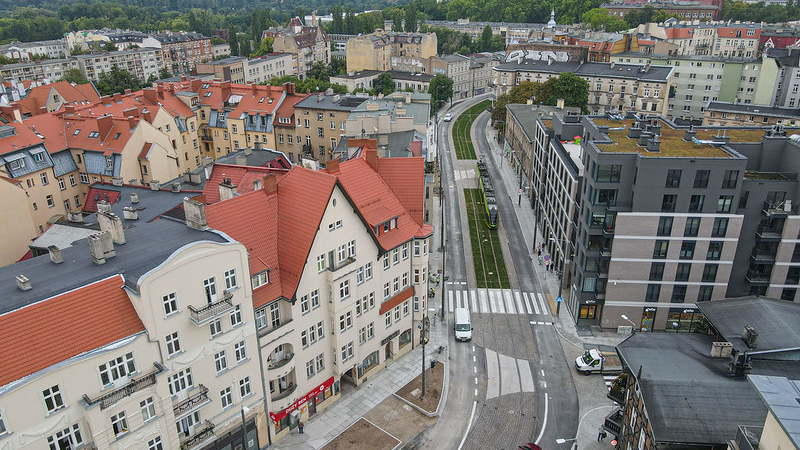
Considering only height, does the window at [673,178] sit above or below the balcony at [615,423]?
above

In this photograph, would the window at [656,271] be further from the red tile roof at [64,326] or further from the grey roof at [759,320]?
the red tile roof at [64,326]

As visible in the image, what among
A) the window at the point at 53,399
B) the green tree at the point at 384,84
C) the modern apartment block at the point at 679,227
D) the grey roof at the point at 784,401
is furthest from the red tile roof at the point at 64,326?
the green tree at the point at 384,84

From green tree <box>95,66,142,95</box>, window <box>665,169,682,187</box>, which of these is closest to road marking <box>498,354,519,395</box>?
window <box>665,169,682,187</box>

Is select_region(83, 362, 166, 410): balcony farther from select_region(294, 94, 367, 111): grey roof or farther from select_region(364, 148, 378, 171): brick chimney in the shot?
select_region(294, 94, 367, 111): grey roof

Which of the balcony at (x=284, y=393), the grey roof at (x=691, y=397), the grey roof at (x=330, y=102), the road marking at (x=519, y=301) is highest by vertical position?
the grey roof at (x=330, y=102)

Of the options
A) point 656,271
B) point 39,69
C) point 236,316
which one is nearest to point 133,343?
point 236,316

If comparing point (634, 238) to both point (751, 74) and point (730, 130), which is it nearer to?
point (730, 130)
